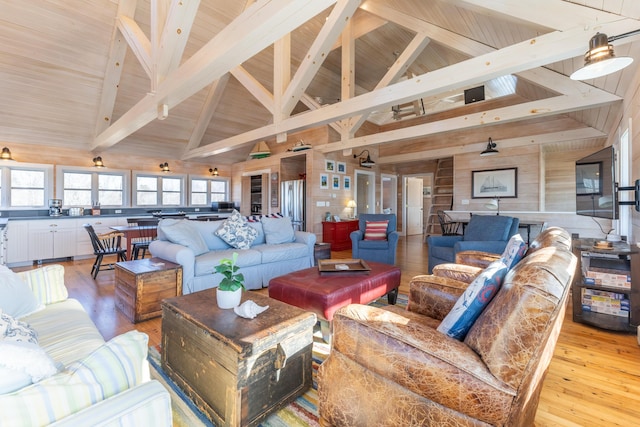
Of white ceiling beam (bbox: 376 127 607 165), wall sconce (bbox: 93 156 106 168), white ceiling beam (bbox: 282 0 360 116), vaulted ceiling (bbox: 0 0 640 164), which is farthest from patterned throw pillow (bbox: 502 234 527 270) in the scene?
wall sconce (bbox: 93 156 106 168)

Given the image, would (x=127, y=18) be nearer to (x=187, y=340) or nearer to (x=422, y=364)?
(x=187, y=340)

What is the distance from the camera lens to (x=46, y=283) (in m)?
1.91

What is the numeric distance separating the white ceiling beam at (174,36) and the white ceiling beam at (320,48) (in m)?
1.63

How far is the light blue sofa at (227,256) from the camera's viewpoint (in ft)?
9.98

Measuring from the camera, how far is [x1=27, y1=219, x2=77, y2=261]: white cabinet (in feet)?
16.9

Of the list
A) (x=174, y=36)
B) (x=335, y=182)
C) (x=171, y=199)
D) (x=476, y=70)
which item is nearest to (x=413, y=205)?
(x=335, y=182)

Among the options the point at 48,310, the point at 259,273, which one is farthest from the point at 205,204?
the point at 48,310

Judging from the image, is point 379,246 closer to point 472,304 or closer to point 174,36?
point 472,304

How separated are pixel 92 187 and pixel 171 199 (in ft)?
5.72

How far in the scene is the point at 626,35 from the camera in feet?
6.79

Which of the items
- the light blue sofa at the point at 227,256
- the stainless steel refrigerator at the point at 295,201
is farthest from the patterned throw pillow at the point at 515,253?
the stainless steel refrigerator at the point at 295,201

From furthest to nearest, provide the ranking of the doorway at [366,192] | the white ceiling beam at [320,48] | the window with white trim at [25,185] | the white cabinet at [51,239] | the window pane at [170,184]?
the doorway at [366,192], the window pane at [170,184], the window with white trim at [25,185], the white cabinet at [51,239], the white ceiling beam at [320,48]

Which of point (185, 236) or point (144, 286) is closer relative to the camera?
point (144, 286)

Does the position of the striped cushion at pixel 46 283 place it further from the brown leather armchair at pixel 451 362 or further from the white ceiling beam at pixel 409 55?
the white ceiling beam at pixel 409 55
